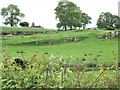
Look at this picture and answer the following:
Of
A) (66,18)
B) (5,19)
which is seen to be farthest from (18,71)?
(5,19)

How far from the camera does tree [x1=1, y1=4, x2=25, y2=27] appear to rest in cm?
9231

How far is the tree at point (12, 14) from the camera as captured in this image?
9231cm

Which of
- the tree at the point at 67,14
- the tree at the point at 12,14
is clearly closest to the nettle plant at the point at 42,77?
the tree at the point at 67,14

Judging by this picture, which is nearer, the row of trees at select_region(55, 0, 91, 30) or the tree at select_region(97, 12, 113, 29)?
the row of trees at select_region(55, 0, 91, 30)

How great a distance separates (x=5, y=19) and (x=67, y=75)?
282 ft

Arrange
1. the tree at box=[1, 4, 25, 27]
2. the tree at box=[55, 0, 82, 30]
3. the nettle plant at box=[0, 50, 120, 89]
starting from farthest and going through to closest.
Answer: the tree at box=[1, 4, 25, 27] < the tree at box=[55, 0, 82, 30] < the nettle plant at box=[0, 50, 120, 89]

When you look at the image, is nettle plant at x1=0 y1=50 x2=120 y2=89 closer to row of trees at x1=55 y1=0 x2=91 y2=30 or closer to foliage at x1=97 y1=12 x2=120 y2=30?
row of trees at x1=55 y1=0 x2=91 y2=30

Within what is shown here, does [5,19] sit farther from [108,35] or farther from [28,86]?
[28,86]

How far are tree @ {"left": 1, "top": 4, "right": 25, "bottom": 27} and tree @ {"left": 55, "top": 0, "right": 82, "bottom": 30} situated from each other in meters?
23.7

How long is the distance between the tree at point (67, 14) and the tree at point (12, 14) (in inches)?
935

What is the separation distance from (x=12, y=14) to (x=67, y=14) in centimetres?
2697

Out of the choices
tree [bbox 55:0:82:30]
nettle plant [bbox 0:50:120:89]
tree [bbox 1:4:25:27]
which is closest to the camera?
nettle plant [bbox 0:50:120:89]

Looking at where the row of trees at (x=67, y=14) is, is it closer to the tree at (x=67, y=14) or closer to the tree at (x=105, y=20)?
the tree at (x=67, y=14)

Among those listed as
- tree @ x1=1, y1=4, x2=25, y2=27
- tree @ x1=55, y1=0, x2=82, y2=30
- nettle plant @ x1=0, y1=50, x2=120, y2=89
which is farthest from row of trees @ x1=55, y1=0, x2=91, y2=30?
nettle plant @ x1=0, y1=50, x2=120, y2=89
